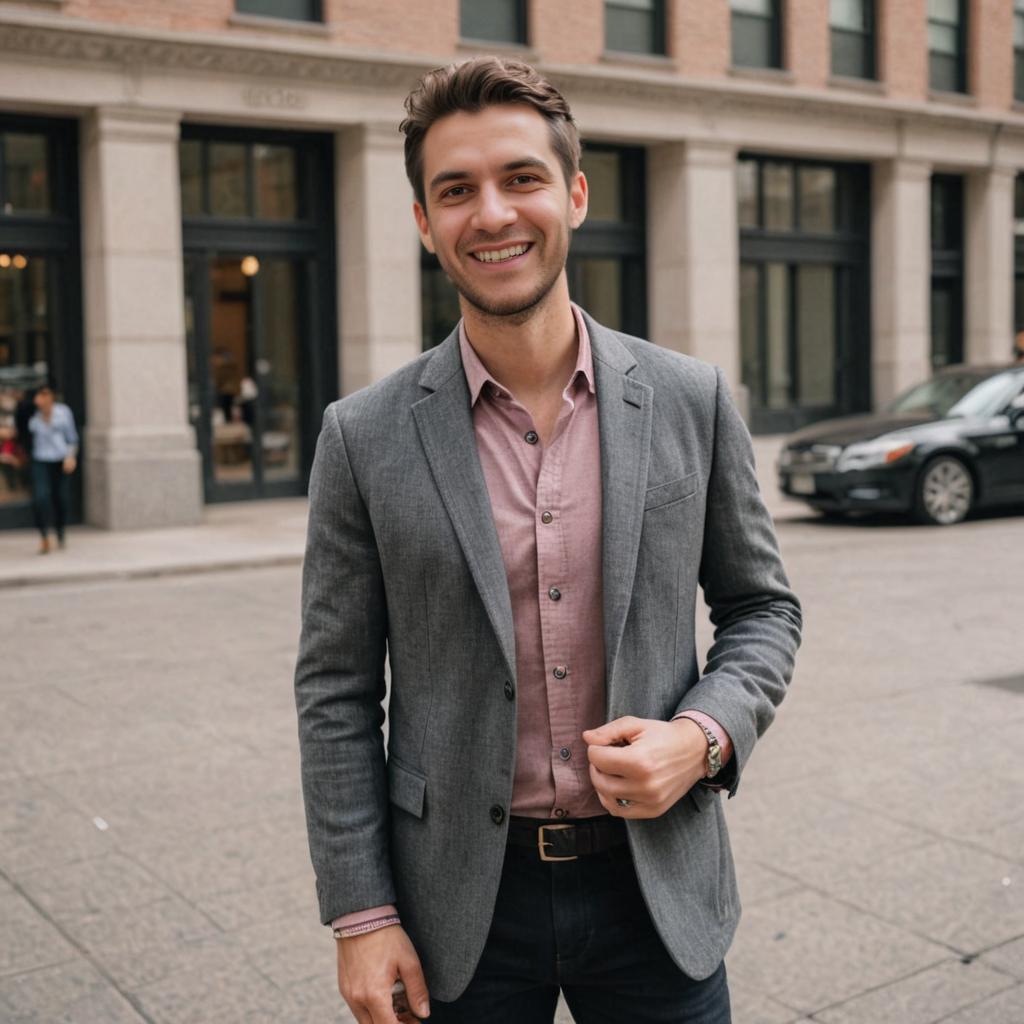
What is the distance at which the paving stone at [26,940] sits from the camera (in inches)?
172

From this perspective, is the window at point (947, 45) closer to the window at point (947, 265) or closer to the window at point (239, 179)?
the window at point (947, 265)

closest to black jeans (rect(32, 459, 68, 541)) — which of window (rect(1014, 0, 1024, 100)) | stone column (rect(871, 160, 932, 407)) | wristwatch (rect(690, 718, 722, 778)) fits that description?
wristwatch (rect(690, 718, 722, 778))

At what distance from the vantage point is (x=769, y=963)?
4.26 m

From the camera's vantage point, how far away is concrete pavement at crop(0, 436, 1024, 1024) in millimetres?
4148

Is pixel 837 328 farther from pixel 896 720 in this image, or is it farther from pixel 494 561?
pixel 494 561

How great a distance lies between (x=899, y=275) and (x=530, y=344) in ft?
78.6

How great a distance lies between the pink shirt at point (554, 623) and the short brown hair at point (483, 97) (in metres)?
0.38

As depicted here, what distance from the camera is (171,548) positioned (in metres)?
A: 15.3

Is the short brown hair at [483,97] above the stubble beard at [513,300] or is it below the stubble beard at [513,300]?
above

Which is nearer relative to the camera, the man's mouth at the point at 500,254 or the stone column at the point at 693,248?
the man's mouth at the point at 500,254

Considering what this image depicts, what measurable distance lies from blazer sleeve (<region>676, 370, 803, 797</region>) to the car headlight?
14037mm

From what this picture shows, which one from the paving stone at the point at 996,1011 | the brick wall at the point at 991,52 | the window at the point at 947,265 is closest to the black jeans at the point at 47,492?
the paving stone at the point at 996,1011

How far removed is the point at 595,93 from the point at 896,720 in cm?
1582

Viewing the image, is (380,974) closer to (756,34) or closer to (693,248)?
(693,248)
